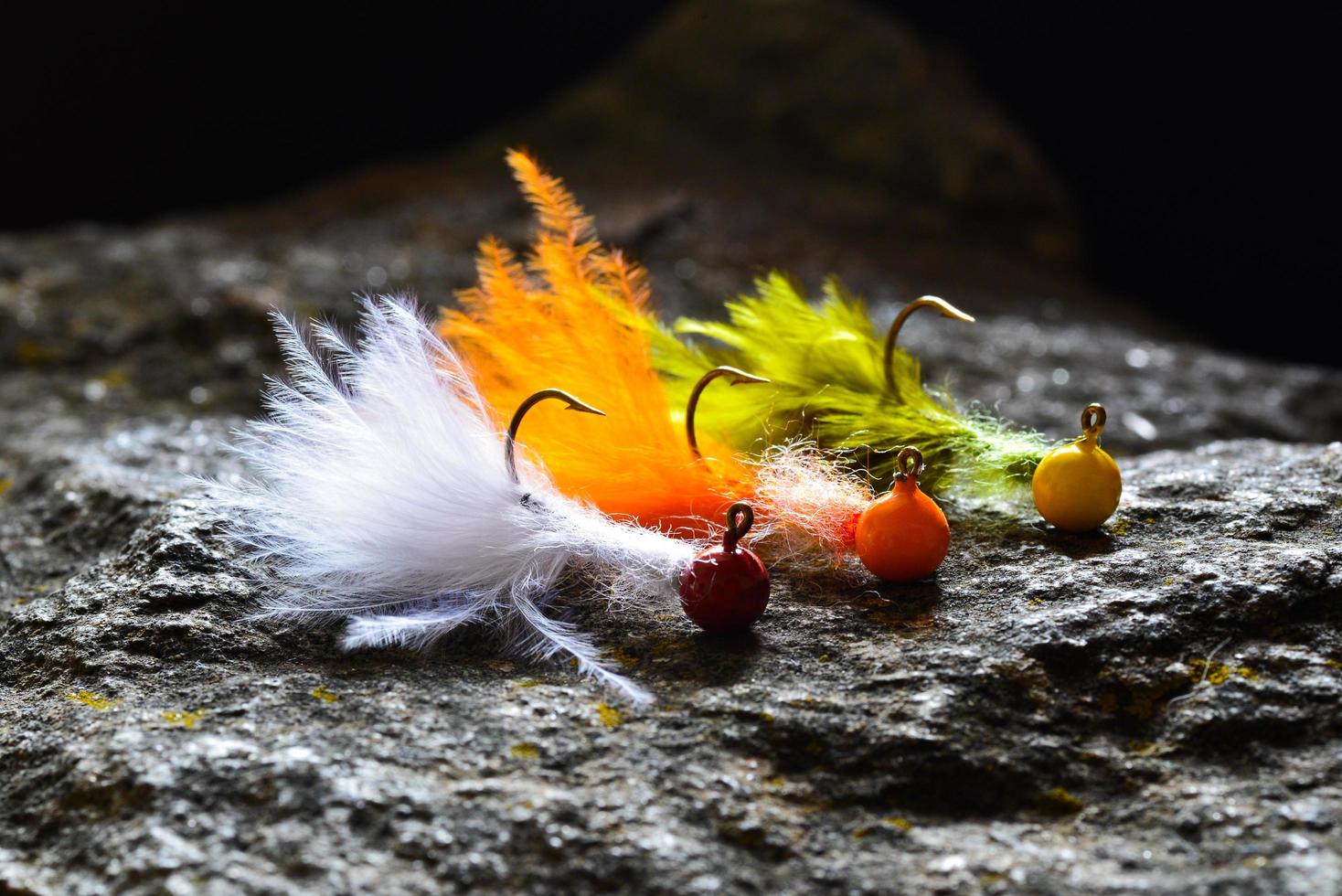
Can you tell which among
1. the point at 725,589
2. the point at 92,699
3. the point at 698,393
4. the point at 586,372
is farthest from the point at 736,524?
the point at 92,699

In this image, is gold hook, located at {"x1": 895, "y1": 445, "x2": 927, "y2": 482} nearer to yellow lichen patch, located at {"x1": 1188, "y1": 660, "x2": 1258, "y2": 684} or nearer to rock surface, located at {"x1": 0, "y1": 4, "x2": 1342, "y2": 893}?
rock surface, located at {"x1": 0, "y1": 4, "x2": 1342, "y2": 893}

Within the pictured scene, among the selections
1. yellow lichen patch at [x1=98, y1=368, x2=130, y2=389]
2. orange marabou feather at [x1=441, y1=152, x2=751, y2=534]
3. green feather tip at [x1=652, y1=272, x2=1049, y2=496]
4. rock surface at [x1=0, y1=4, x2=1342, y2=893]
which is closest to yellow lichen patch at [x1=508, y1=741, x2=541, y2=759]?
rock surface at [x1=0, y1=4, x2=1342, y2=893]

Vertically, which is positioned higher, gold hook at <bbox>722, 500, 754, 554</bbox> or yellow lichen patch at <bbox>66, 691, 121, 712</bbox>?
gold hook at <bbox>722, 500, 754, 554</bbox>

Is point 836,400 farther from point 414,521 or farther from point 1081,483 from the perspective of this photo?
point 414,521

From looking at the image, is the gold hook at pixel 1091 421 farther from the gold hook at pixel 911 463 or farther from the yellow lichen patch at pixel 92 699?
the yellow lichen patch at pixel 92 699

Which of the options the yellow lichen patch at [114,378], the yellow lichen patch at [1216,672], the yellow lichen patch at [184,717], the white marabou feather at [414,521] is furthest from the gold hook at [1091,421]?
the yellow lichen patch at [114,378]

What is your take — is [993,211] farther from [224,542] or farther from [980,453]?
[224,542]
